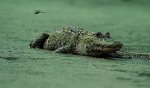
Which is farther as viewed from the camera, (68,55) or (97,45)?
(68,55)

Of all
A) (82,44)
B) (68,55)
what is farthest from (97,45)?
(68,55)

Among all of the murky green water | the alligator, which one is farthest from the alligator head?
the murky green water

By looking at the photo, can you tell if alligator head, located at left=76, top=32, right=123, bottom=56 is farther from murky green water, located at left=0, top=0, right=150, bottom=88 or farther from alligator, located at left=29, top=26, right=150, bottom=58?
murky green water, located at left=0, top=0, right=150, bottom=88

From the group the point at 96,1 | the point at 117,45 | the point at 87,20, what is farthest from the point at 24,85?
the point at 96,1

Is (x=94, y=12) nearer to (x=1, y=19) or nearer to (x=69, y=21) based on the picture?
(x=69, y=21)

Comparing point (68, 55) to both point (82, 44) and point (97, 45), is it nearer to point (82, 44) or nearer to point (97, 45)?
point (82, 44)
